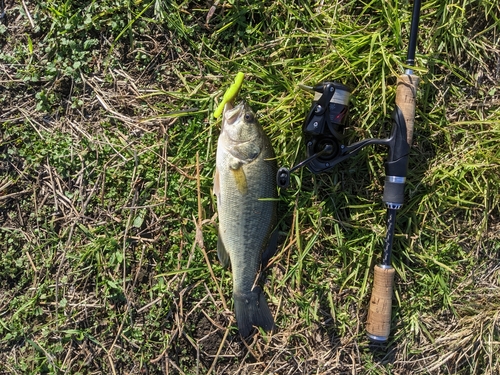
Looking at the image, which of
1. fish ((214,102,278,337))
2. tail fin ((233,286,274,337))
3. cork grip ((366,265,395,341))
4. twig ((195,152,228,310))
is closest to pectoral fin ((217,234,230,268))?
fish ((214,102,278,337))

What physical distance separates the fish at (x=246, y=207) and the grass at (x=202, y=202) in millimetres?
138

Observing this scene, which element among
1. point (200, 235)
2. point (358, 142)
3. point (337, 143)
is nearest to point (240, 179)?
point (200, 235)

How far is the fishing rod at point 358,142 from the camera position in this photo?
2.36 metres

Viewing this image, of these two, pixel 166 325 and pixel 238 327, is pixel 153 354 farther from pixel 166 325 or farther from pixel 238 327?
pixel 238 327

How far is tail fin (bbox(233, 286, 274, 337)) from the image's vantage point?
2.67 meters

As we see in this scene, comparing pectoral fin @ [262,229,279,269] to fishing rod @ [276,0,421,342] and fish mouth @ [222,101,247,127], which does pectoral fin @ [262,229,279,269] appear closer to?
fishing rod @ [276,0,421,342]

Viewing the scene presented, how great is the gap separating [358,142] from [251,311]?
1.34 m

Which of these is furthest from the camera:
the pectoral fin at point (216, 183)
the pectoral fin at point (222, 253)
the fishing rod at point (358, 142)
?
the pectoral fin at point (222, 253)

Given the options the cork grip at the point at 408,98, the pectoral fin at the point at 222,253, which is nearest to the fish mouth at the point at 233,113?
the pectoral fin at the point at 222,253

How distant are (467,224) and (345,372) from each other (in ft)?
4.49

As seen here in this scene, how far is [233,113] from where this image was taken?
2410mm

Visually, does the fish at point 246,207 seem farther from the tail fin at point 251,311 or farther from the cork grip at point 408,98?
the cork grip at point 408,98

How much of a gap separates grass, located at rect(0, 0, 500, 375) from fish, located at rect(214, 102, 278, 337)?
0.45 ft

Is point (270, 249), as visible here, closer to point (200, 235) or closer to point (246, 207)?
point (246, 207)
